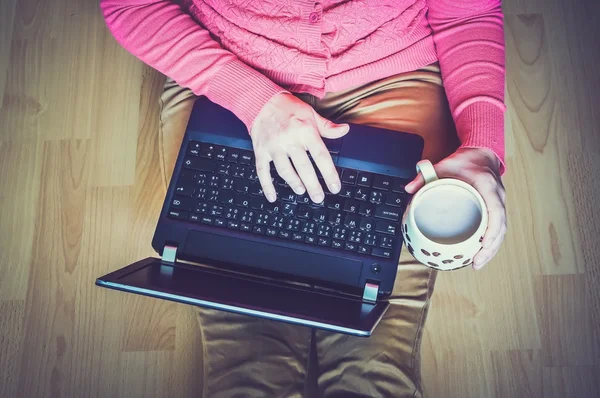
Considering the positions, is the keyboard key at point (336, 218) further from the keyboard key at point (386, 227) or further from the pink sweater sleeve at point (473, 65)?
the pink sweater sleeve at point (473, 65)

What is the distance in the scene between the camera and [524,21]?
1.10 metres

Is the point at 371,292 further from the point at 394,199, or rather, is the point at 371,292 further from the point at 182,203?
the point at 182,203

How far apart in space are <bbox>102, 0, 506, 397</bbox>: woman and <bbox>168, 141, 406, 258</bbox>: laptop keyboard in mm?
25

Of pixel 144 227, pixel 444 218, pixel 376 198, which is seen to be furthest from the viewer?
pixel 144 227

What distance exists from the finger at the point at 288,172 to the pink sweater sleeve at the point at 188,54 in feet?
0.23

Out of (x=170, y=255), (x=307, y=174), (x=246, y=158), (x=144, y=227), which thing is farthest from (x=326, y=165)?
(x=144, y=227)

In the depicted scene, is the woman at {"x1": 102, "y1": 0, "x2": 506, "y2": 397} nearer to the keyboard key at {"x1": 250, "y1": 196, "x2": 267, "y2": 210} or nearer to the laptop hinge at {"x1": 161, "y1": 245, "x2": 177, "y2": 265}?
the keyboard key at {"x1": 250, "y1": 196, "x2": 267, "y2": 210}

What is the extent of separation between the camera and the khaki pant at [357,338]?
0.77 metres

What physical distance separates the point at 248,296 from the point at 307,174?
0.60 feet

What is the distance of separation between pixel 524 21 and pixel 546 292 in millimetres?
599

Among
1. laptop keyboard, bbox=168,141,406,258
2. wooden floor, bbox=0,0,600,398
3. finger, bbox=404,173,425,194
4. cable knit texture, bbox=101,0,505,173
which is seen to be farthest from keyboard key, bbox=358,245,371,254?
wooden floor, bbox=0,0,600,398

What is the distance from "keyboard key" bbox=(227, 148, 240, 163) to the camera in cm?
73

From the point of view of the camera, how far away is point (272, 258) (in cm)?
70

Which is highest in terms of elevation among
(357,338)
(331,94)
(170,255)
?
(331,94)
